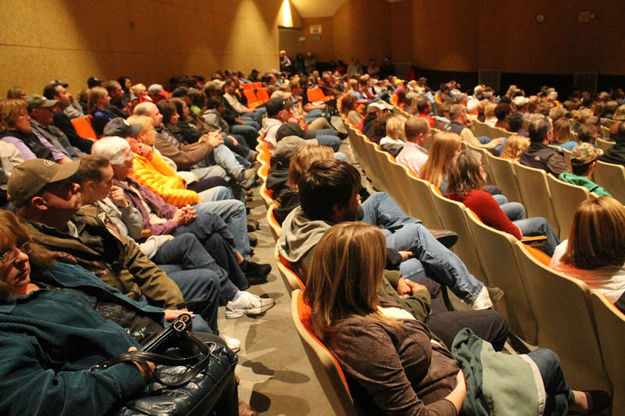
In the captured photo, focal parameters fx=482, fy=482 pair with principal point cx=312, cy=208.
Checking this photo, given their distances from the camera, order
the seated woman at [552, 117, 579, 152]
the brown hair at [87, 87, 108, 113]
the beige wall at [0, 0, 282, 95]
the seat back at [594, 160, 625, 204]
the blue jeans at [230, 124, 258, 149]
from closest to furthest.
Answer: the seat back at [594, 160, 625, 204] → the seated woman at [552, 117, 579, 152] → the brown hair at [87, 87, 108, 113] → the beige wall at [0, 0, 282, 95] → the blue jeans at [230, 124, 258, 149]

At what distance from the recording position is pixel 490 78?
1636 cm

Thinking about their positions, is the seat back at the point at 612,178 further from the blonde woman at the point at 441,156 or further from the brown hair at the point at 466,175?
the brown hair at the point at 466,175

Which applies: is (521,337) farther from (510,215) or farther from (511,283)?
(510,215)

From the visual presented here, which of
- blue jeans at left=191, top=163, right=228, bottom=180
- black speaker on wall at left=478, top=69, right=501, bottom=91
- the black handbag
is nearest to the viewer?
the black handbag

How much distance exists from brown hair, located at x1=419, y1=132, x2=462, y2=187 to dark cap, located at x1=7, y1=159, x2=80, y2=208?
7.80 ft

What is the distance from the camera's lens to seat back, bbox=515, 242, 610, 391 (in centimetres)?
178

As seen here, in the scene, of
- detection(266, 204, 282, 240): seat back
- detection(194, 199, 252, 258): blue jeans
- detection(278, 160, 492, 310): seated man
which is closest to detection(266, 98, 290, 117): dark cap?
detection(194, 199, 252, 258): blue jeans

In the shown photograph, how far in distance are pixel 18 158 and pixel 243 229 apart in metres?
1.80

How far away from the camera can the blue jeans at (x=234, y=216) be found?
11.7 ft

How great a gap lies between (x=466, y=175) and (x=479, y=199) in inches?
8.6

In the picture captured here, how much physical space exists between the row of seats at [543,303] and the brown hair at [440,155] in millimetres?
A: 276

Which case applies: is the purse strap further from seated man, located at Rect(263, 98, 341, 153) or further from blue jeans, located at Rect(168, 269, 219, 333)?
seated man, located at Rect(263, 98, 341, 153)

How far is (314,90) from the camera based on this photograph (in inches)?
531

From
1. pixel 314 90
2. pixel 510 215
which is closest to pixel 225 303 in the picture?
pixel 510 215
